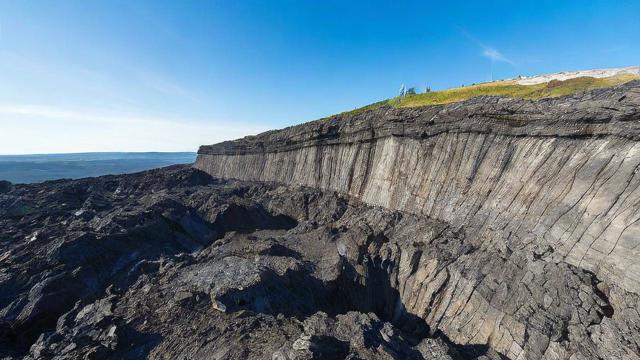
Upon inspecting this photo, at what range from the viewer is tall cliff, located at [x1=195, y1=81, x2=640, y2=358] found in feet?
42.6

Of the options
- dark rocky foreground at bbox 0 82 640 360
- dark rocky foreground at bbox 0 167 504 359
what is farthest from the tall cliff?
dark rocky foreground at bbox 0 167 504 359

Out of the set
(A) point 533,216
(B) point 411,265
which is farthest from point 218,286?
(A) point 533,216

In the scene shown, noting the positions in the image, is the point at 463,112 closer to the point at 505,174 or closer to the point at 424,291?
the point at 505,174

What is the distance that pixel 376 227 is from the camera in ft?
84.8

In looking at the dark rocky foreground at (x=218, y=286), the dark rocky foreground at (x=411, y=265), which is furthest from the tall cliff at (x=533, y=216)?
the dark rocky foreground at (x=218, y=286)

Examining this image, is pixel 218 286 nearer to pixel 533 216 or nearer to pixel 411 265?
pixel 411 265

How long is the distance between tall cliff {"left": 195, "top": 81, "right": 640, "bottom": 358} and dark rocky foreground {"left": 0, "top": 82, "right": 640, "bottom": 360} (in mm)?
81

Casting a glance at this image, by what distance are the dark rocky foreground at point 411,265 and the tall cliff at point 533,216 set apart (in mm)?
81

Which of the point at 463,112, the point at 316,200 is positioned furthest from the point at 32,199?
the point at 463,112

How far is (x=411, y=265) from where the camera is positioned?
2038 cm

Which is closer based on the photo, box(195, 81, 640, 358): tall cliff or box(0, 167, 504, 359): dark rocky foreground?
box(195, 81, 640, 358): tall cliff

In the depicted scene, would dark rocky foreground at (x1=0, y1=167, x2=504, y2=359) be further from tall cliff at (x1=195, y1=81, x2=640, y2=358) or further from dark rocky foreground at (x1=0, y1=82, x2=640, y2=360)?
tall cliff at (x1=195, y1=81, x2=640, y2=358)

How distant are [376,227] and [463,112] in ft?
38.0

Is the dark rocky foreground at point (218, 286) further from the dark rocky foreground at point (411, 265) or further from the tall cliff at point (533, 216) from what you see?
the tall cliff at point (533, 216)
